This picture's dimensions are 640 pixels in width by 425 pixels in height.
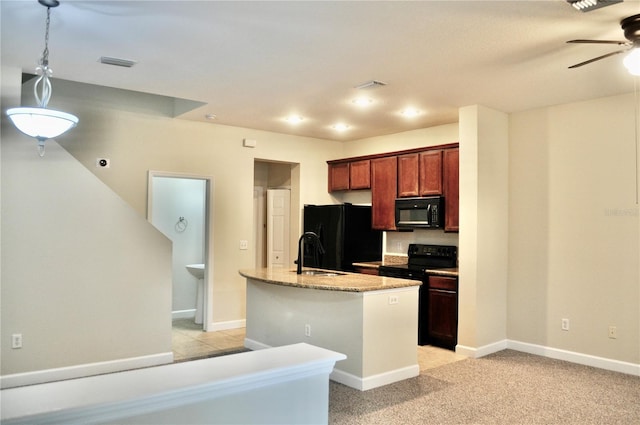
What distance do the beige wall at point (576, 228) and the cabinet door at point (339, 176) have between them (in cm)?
235

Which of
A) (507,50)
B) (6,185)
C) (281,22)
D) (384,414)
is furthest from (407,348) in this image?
(6,185)

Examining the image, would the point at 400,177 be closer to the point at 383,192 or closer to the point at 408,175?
the point at 408,175

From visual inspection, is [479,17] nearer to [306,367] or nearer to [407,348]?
[306,367]

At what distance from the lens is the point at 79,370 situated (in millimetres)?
4133

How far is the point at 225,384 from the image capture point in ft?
4.87

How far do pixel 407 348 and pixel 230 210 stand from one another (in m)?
2.98

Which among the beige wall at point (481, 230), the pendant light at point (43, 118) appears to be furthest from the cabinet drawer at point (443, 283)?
the pendant light at point (43, 118)

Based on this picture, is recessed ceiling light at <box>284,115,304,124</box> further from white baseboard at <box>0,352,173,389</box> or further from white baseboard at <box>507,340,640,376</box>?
white baseboard at <box>507,340,640,376</box>

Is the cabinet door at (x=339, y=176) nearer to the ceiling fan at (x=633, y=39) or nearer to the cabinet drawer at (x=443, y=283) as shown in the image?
the cabinet drawer at (x=443, y=283)

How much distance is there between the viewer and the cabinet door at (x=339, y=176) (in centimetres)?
688

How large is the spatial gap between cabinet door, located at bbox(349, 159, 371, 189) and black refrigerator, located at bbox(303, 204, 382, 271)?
318 millimetres

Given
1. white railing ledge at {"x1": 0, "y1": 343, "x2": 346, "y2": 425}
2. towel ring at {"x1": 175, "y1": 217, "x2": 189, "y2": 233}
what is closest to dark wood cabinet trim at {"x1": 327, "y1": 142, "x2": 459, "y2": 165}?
towel ring at {"x1": 175, "y1": 217, "x2": 189, "y2": 233}

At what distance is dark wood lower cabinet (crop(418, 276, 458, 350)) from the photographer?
5172 mm

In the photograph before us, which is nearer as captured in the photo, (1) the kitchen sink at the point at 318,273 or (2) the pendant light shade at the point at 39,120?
(2) the pendant light shade at the point at 39,120
